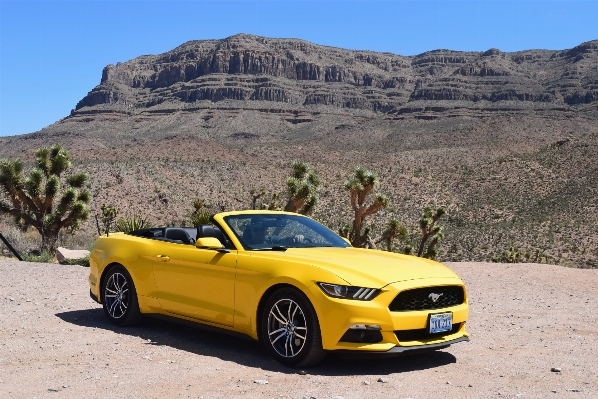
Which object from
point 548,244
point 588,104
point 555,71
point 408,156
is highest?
point 555,71

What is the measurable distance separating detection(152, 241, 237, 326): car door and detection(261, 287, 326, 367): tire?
1.81 feet

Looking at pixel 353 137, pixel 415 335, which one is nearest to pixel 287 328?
pixel 415 335

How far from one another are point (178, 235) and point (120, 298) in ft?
3.76

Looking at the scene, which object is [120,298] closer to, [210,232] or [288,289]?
[210,232]

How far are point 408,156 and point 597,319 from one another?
75913 millimetres

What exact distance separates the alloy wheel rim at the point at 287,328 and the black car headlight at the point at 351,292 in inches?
14.1

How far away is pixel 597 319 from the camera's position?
10164 millimetres

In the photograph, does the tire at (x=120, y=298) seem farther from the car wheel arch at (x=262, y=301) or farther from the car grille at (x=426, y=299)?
the car grille at (x=426, y=299)

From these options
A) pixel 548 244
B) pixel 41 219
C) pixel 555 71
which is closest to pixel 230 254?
pixel 41 219

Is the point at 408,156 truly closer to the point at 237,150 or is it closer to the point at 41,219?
the point at 237,150

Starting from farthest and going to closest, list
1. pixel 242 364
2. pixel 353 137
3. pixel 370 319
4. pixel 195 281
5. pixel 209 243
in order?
pixel 353 137
pixel 195 281
pixel 209 243
pixel 242 364
pixel 370 319

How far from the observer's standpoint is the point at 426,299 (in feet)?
21.0

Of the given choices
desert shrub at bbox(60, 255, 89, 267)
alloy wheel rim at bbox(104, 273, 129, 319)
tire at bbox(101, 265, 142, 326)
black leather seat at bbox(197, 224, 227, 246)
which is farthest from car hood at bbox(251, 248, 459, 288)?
desert shrub at bbox(60, 255, 89, 267)

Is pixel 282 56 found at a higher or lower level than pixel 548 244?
higher
